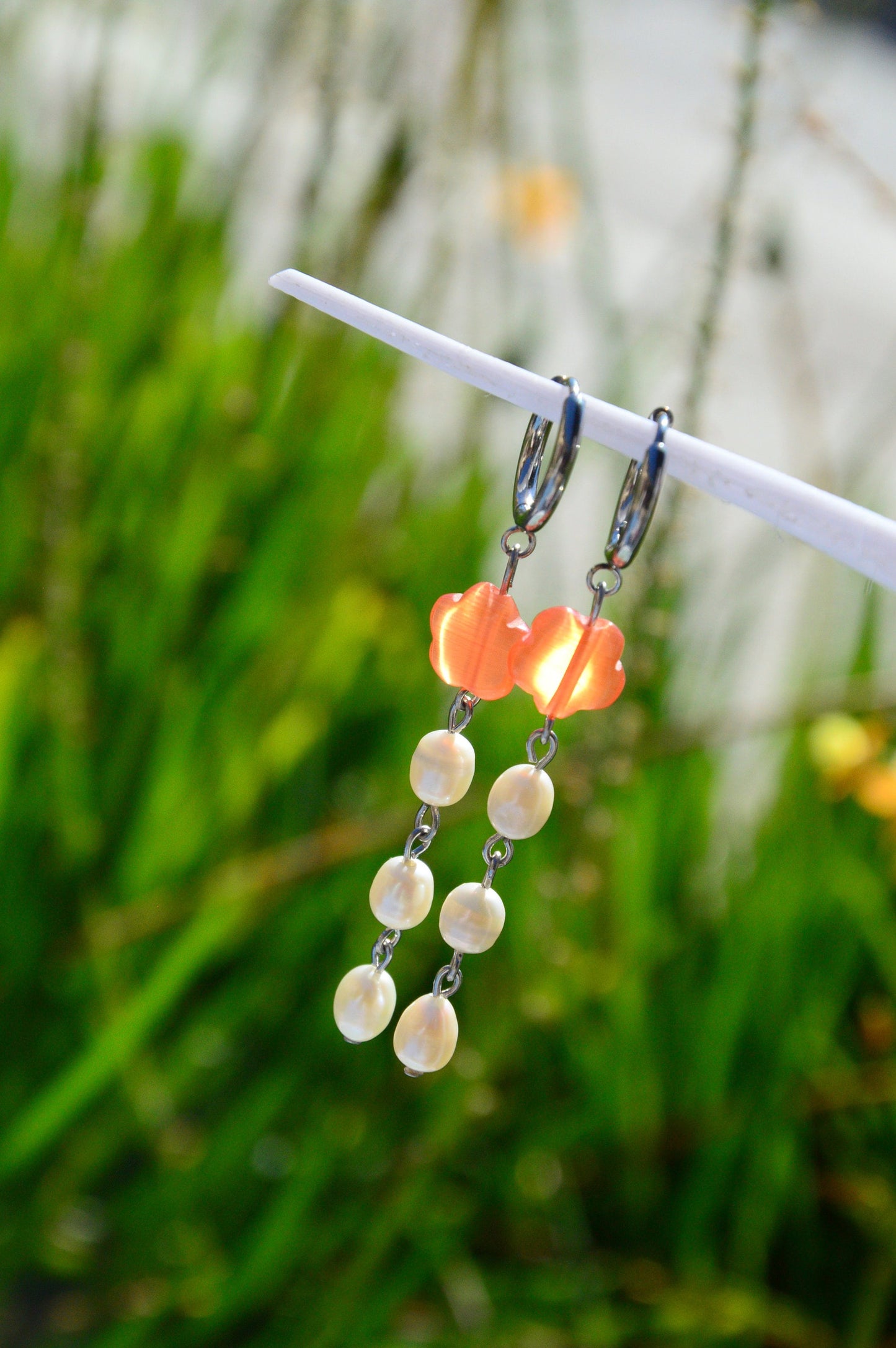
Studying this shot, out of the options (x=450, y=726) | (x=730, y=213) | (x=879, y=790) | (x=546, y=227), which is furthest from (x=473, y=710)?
(x=546, y=227)

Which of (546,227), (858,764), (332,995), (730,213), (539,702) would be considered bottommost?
(332,995)

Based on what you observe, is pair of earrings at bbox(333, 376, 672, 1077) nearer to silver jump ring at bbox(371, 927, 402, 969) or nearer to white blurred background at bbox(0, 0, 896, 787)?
silver jump ring at bbox(371, 927, 402, 969)

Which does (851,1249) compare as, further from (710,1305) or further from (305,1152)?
(305,1152)

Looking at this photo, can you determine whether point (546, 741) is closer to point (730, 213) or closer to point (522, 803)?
point (522, 803)

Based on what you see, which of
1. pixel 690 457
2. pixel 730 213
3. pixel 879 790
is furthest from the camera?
pixel 879 790

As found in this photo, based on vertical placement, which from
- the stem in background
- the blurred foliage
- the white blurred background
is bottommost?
the blurred foliage

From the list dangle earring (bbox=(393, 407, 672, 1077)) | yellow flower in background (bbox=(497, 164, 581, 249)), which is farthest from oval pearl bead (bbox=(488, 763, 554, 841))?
yellow flower in background (bbox=(497, 164, 581, 249))
